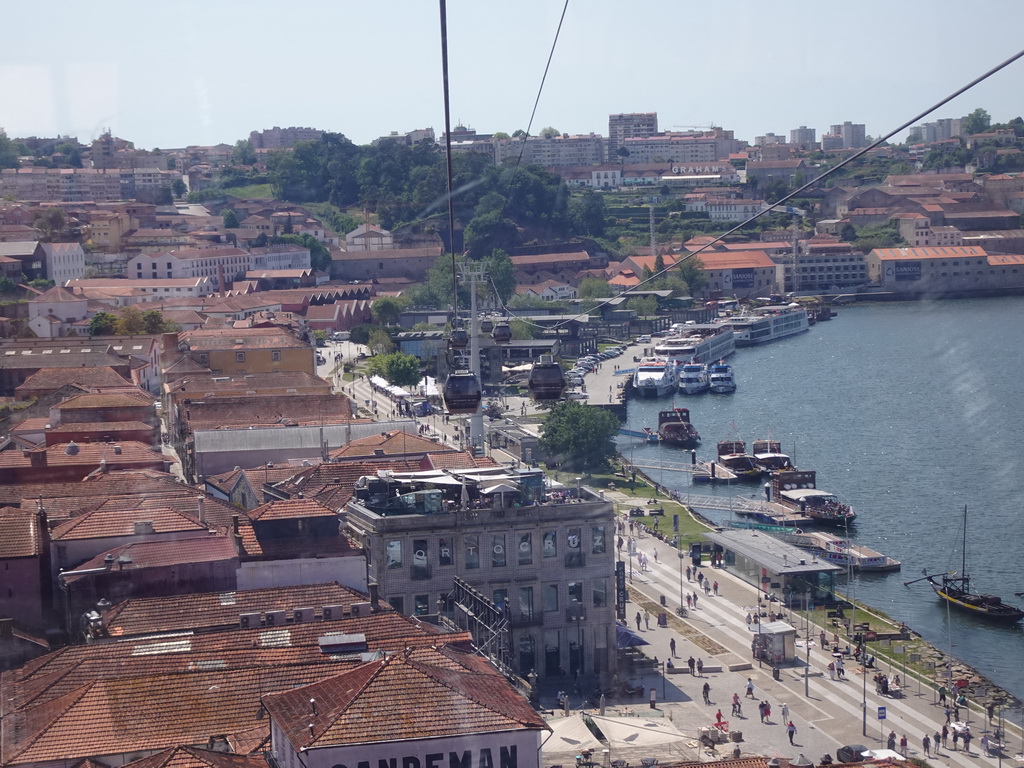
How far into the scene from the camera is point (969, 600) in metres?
11.0

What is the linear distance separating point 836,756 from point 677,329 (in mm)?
23487

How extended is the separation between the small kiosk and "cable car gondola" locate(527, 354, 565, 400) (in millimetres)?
2556

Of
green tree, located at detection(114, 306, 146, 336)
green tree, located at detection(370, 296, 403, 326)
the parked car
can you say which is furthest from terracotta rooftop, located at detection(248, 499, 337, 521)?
green tree, located at detection(370, 296, 403, 326)

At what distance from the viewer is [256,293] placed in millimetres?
28594

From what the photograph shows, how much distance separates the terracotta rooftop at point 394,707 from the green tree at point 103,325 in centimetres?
1529

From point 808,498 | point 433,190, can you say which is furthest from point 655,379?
point 433,190

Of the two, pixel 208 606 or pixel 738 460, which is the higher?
pixel 208 606

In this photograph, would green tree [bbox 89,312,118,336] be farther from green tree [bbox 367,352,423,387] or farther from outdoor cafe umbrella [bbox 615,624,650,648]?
outdoor cafe umbrella [bbox 615,624,650,648]

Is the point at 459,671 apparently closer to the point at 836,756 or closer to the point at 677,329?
the point at 836,756

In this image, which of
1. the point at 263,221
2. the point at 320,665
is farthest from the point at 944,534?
the point at 263,221

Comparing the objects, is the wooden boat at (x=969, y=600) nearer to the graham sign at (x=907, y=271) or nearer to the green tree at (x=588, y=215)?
the graham sign at (x=907, y=271)

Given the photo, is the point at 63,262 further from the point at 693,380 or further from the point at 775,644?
the point at 775,644

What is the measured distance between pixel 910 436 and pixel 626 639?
11302 mm

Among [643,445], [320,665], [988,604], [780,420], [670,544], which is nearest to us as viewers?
[320,665]
